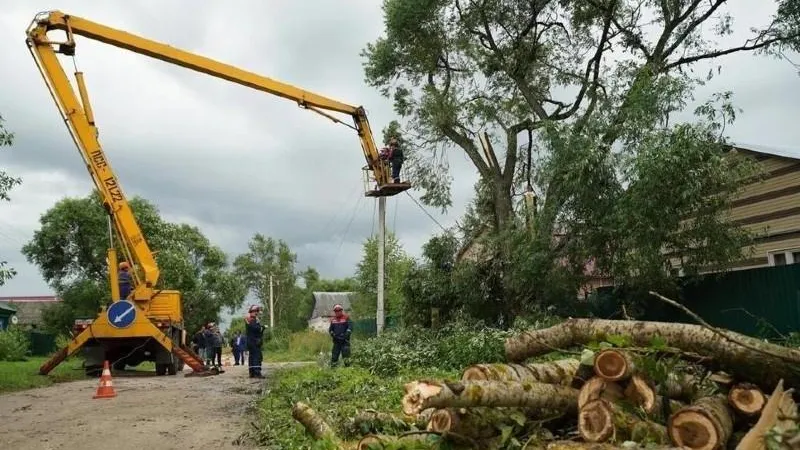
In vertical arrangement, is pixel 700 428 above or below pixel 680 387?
below

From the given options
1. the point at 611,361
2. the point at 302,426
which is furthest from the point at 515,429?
the point at 302,426

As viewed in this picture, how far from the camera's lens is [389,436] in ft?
18.8

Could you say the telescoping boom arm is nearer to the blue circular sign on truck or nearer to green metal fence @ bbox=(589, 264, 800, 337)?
the blue circular sign on truck

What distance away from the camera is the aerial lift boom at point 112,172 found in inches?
647

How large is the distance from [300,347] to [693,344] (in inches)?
1042

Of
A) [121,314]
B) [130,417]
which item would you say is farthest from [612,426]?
[121,314]

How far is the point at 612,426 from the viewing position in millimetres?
4641

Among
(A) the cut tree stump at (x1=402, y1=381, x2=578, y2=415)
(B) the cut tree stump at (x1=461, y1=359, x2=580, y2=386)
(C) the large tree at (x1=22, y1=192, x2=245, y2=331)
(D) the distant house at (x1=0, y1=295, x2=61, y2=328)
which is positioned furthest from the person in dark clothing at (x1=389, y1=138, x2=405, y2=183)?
(D) the distant house at (x1=0, y1=295, x2=61, y2=328)

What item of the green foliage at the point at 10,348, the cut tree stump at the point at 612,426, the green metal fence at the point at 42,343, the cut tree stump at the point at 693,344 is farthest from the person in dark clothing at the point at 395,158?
the green metal fence at the point at 42,343

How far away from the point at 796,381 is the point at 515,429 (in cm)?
201

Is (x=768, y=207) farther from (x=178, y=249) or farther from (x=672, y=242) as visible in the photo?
(x=178, y=249)

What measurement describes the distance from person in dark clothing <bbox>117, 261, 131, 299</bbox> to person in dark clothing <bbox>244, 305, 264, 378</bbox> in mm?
3540

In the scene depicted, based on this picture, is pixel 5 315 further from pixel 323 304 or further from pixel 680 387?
pixel 680 387

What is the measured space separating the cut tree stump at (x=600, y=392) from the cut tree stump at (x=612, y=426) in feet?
0.43
